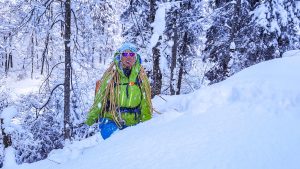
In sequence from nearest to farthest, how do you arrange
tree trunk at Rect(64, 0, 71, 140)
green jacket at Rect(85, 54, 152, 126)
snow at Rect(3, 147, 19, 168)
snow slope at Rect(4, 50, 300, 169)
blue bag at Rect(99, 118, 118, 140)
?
snow slope at Rect(4, 50, 300, 169), snow at Rect(3, 147, 19, 168), blue bag at Rect(99, 118, 118, 140), green jacket at Rect(85, 54, 152, 126), tree trunk at Rect(64, 0, 71, 140)

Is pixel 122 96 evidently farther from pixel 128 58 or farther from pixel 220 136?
pixel 220 136

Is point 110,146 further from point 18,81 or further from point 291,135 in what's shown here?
point 18,81

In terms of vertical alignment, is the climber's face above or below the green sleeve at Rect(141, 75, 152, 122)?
above

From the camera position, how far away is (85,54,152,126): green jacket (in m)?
4.99

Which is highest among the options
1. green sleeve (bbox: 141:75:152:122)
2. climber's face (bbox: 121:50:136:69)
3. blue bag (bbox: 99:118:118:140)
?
climber's face (bbox: 121:50:136:69)

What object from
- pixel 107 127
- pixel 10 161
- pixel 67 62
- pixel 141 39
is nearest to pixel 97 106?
pixel 107 127

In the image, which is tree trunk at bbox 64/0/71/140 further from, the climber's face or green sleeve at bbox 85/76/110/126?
the climber's face

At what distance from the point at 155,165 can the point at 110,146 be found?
893 millimetres

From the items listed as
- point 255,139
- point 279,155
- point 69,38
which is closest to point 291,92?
point 255,139

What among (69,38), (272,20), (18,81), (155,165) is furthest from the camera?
(18,81)

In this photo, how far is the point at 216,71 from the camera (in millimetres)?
16500

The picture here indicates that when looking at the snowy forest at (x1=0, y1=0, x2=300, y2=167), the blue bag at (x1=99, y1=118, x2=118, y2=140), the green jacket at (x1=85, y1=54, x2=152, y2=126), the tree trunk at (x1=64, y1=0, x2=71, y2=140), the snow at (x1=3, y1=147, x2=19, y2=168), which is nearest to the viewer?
the snow at (x1=3, y1=147, x2=19, y2=168)

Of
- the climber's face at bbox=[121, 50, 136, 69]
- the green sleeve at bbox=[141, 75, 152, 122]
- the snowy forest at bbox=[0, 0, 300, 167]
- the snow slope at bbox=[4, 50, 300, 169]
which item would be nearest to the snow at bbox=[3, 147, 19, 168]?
the snow slope at bbox=[4, 50, 300, 169]

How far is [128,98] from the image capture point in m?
5.03
